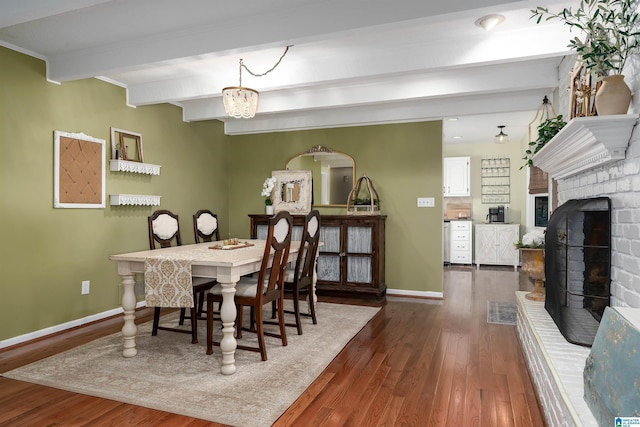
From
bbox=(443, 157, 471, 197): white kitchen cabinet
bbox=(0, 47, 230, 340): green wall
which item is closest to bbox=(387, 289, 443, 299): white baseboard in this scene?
bbox=(0, 47, 230, 340): green wall

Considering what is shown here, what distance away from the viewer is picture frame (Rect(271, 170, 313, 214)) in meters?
5.54

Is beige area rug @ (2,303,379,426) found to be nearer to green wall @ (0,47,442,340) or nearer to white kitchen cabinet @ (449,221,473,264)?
green wall @ (0,47,442,340)

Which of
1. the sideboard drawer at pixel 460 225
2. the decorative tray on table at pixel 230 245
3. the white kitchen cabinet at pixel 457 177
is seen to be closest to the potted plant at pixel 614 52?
the decorative tray on table at pixel 230 245

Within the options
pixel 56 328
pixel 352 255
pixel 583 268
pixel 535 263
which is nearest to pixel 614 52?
pixel 583 268

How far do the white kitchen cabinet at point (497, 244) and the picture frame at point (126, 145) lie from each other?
5925 millimetres

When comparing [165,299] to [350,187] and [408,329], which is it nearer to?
[408,329]

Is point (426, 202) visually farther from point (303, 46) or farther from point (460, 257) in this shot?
point (460, 257)

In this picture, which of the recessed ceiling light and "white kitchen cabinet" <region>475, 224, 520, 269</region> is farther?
"white kitchen cabinet" <region>475, 224, 520, 269</region>

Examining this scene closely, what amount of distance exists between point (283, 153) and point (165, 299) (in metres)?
3.39

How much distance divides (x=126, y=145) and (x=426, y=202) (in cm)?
350

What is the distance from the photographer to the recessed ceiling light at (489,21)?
2.64 meters

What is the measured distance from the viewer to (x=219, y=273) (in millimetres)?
2572

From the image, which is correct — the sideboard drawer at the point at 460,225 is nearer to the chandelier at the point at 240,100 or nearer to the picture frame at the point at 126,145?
the chandelier at the point at 240,100

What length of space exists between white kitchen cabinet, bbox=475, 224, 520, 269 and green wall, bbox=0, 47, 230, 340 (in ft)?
18.3
